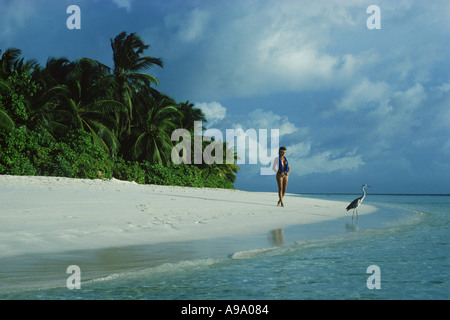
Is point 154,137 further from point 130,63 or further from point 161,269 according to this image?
point 161,269

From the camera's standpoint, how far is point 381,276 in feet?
15.1

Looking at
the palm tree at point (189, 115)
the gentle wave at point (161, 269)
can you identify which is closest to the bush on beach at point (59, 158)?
the palm tree at point (189, 115)

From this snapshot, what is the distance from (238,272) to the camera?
15.0 feet

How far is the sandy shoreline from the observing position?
599cm

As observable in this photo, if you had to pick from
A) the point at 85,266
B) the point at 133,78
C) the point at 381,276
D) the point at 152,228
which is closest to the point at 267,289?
the point at 381,276

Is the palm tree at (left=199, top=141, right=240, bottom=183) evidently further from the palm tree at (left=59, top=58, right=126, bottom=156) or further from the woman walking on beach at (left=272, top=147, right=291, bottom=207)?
the woman walking on beach at (left=272, top=147, right=291, bottom=207)

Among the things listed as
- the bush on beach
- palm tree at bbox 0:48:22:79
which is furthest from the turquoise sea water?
palm tree at bbox 0:48:22:79

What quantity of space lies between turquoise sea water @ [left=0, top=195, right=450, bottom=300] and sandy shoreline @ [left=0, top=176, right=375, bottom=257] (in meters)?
0.60

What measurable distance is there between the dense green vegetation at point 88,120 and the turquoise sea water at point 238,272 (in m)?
14.5

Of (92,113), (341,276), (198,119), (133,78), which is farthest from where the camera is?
(198,119)

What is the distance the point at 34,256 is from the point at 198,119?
103 feet

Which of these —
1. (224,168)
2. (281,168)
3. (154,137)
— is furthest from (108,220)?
(224,168)

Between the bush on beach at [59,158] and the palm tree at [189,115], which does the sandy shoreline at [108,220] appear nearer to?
the bush on beach at [59,158]

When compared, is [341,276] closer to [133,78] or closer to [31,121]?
[31,121]
